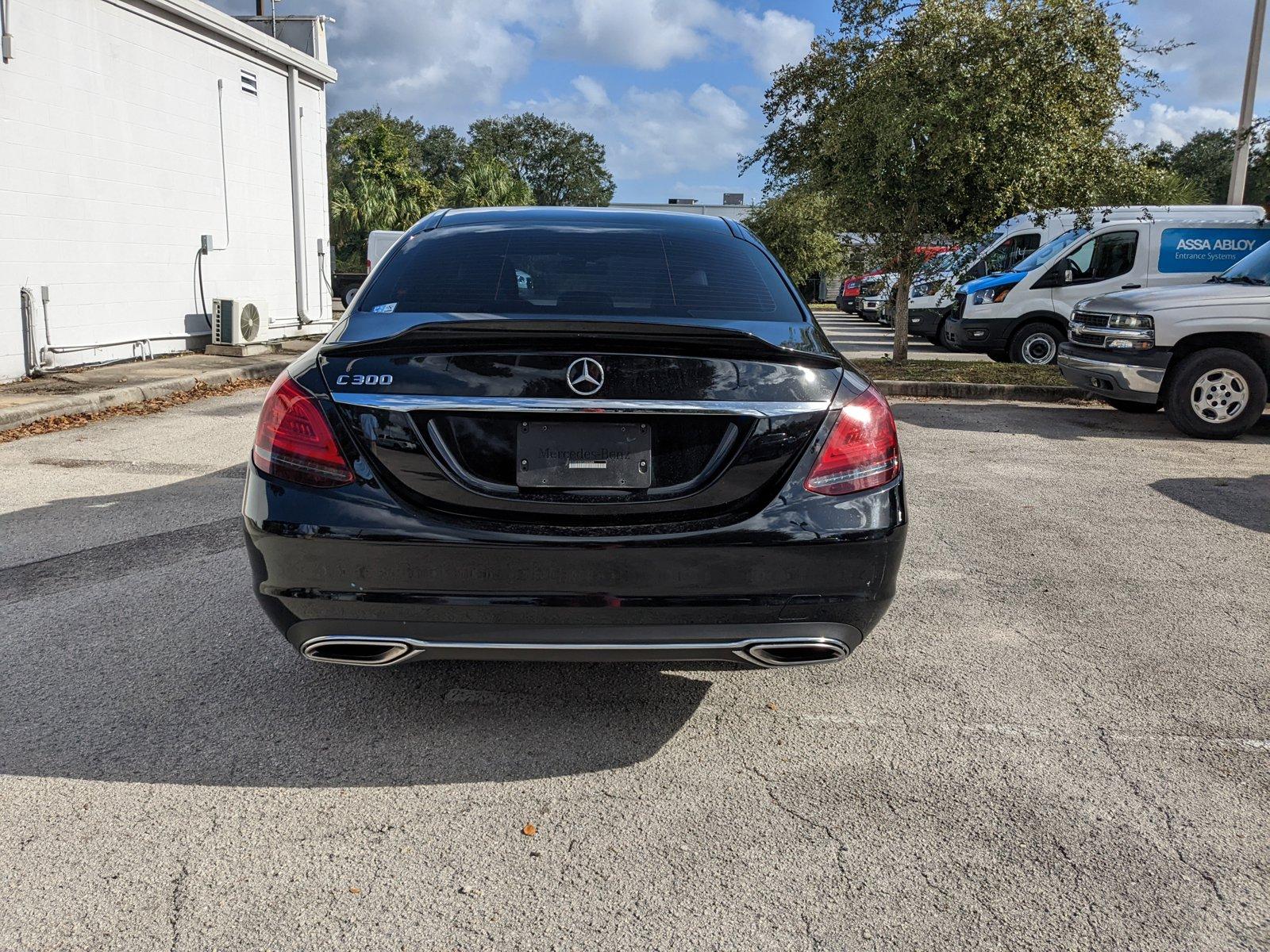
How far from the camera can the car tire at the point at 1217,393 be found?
8.89 meters

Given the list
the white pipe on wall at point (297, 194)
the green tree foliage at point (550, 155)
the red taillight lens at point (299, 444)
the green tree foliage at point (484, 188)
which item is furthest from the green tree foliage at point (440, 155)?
the red taillight lens at point (299, 444)

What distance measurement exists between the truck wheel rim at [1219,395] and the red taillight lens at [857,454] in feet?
23.8

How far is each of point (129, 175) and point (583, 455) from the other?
13.1m

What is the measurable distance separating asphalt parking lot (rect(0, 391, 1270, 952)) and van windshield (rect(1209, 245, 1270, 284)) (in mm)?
5559

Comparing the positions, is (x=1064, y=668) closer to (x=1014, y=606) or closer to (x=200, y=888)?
(x=1014, y=606)

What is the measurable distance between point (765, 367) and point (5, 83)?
11565 mm

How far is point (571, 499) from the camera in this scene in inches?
109

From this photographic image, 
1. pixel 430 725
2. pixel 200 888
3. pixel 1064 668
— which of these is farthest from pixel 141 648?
pixel 1064 668

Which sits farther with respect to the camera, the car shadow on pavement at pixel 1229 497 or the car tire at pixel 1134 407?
the car tire at pixel 1134 407

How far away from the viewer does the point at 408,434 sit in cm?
276

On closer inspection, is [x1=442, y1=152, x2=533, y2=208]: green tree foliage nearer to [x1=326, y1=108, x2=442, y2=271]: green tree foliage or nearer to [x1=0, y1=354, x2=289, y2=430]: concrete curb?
[x1=326, y1=108, x2=442, y2=271]: green tree foliage

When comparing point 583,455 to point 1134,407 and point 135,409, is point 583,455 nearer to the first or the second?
point 135,409

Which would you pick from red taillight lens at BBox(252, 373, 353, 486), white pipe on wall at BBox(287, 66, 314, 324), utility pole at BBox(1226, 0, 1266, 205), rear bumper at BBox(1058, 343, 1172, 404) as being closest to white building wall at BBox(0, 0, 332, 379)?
white pipe on wall at BBox(287, 66, 314, 324)

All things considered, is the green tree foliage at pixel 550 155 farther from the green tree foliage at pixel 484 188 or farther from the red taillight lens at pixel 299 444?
the red taillight lens at pixel 299 444
